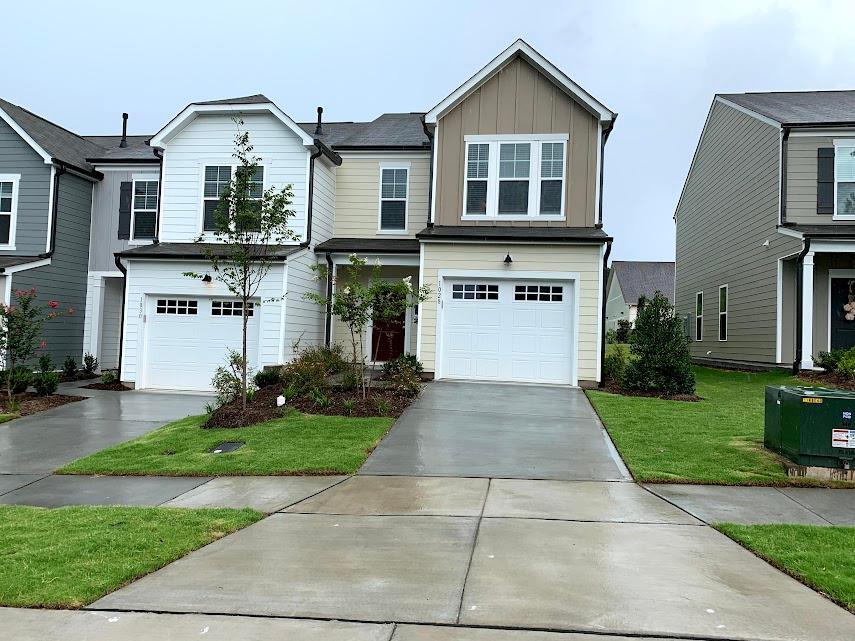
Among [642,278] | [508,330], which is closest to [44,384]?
[508,330]

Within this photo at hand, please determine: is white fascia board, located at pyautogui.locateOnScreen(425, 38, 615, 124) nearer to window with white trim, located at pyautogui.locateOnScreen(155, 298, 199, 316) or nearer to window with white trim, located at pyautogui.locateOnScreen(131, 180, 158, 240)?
window with white trim, located at pyautogui.locateOnScreen(155, 298, 199, 316)

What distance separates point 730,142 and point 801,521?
57.4ft

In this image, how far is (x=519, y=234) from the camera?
14633 mm

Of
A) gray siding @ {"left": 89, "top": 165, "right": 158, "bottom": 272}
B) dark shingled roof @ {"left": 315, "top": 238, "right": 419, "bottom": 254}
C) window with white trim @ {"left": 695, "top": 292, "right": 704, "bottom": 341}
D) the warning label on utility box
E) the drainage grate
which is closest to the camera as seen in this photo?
the warning label on utility box

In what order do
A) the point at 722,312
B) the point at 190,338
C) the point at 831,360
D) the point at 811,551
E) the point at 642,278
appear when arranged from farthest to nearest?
1. the point at 642,278
2. the point at 722,312
3. the point at 190,338
4. the point at 831,360
5. the point at 811,551

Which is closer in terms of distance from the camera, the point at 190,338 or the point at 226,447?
the point at 226,447

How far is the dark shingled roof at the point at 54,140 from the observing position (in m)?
17.6

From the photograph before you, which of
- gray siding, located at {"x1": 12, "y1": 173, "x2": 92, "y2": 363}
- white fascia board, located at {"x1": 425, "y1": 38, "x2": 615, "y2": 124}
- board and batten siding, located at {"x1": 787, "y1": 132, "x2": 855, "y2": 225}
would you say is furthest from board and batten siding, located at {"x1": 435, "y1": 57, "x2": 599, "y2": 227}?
gray siding, located at {"x1": 12, "y1": 173, "x2": 92, "y2": 363}

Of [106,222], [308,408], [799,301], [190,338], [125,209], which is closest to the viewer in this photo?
[308,408]

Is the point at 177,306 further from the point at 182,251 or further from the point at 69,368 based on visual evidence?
the point at 69,368

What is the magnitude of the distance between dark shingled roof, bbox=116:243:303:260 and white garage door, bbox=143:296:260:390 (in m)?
1.05

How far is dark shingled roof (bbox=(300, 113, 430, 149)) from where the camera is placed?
17.6 meters

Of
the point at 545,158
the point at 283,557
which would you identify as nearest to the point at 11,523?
the point at 283,557

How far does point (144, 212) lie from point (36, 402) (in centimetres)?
682
